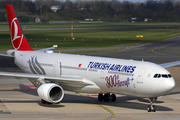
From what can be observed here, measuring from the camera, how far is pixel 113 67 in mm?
28438

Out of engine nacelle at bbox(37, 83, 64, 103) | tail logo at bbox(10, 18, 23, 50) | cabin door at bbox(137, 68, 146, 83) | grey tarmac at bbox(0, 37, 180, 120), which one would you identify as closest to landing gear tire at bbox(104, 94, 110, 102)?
grey tarmac at bbox(0, 37, 180, 120)

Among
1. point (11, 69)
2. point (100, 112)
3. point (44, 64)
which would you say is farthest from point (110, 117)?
point (11, 69)

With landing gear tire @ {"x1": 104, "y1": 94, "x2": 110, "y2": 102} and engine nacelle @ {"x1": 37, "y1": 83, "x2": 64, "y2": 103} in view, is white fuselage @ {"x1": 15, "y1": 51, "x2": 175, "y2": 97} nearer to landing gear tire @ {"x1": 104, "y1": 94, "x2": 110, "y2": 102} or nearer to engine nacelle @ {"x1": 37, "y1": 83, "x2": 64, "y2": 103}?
engine nacelle @ {"x1": 37, "y1": 83, "x2": 64, "y2": 103}

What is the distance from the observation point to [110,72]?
28266 millimetres

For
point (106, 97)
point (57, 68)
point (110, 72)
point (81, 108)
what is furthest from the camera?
point (57, 68)

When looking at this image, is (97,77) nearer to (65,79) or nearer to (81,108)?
(65,79)

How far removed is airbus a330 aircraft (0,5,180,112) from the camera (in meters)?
26.2

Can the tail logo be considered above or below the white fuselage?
above

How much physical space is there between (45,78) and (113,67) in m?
6.24

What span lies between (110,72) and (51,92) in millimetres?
5430

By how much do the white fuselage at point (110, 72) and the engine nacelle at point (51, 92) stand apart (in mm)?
2161

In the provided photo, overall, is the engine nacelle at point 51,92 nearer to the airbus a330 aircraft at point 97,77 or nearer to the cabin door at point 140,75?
the airbus a330 aircraft at point 97,77

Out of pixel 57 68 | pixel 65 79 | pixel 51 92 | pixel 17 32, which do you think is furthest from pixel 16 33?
pixel 51 92

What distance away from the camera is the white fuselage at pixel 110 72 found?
1026 inches
